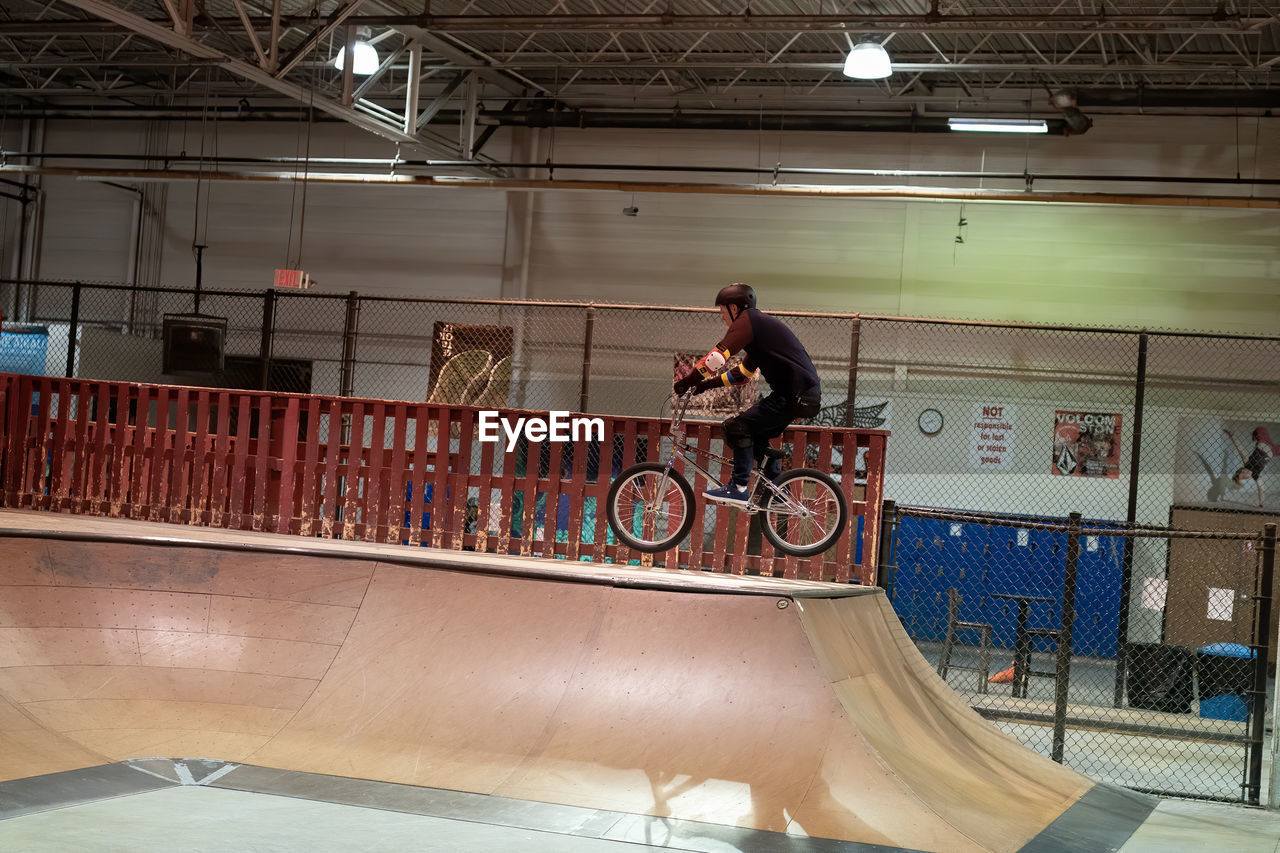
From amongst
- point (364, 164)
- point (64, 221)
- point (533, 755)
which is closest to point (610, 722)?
point (533, 755)

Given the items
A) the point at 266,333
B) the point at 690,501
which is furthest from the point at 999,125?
the point at 266,333

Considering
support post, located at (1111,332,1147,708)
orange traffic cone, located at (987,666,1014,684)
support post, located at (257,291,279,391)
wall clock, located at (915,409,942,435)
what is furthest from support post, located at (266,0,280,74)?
orange traffic cone, located at (987,666,1014,684)

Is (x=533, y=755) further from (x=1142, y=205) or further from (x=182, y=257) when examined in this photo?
(x=182, y=257)

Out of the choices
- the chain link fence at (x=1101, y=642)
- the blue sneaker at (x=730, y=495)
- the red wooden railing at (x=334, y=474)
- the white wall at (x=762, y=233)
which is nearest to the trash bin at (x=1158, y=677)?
the chain link fence at (x=1101, y=642)

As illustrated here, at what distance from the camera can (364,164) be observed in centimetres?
1848

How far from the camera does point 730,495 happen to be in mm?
7820

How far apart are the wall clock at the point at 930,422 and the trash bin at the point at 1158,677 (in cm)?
533

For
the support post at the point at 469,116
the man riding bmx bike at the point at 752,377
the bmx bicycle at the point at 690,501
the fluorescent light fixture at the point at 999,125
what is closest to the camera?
the man riding bmx bike at the point at 752,377

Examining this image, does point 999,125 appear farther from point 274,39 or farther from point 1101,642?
point 274,39

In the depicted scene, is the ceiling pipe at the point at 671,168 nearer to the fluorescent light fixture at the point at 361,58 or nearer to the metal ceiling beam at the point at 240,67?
the metal ceiling beam at the point at 240,67

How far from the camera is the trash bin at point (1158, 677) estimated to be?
11.4 meters

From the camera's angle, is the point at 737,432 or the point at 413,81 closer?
the point at 737,432

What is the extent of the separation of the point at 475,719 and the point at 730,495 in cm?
245

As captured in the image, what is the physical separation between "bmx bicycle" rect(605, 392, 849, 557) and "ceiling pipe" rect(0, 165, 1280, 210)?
7.67 metres
